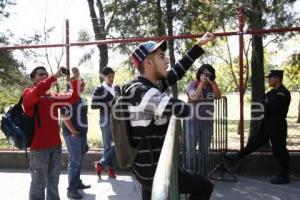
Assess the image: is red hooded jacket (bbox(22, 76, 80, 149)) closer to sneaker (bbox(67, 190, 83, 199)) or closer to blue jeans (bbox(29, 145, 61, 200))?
blue jeans (bbox(29, 145, 61, 200))

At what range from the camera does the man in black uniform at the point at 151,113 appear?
3172 millimetres

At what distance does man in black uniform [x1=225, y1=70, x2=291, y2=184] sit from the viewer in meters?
6.90

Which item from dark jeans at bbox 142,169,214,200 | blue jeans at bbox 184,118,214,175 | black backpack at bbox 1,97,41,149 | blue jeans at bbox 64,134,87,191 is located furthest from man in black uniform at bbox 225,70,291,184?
dark jeans at bbox 142,169,214,200

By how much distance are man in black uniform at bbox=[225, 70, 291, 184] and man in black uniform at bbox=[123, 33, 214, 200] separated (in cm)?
375

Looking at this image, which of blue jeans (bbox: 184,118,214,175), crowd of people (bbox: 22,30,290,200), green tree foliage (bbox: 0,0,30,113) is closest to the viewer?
crowd of people (bbox: 22,30,290,200)

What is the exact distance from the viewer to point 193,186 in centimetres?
339

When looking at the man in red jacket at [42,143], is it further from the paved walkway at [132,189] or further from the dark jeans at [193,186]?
the dark jeans at [193,186]

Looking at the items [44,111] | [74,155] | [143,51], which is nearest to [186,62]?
[143,51]

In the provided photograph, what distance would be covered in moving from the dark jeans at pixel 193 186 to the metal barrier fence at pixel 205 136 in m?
1.59

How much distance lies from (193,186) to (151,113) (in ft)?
2.09

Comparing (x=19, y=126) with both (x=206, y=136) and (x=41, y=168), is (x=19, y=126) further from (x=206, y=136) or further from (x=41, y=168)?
(x=206, y=136)

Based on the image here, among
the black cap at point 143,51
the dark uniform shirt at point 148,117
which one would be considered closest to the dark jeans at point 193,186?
the dark uniform shirt at point 148,117

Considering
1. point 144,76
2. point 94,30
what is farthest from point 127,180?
point 94,30

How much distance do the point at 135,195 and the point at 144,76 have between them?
139 inches
